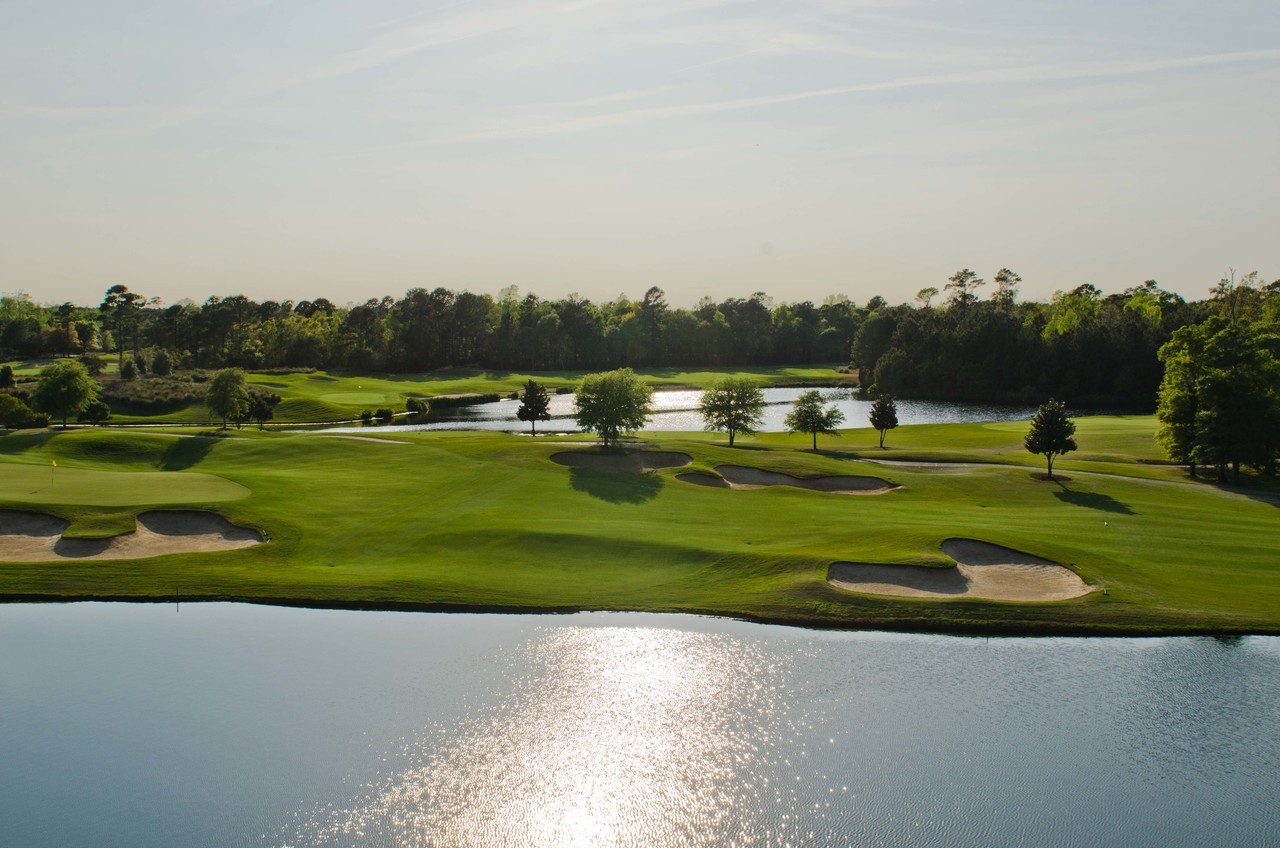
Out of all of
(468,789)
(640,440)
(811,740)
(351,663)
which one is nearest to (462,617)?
(351,663)

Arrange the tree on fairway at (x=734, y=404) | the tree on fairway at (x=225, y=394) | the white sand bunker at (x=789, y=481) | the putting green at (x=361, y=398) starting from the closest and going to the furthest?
1. the white sand bunker at (x=789, y=481)
2. the tree on fairway at (x=734, y=404)
3. the tree on fairway at (x=225, y=394)
4. the putting green at (x=361, y=398)

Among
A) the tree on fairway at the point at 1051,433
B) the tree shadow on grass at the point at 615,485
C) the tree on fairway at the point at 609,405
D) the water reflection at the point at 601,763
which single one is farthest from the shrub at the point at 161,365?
the water reflection at the point at 601,763

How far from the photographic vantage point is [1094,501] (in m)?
44.3

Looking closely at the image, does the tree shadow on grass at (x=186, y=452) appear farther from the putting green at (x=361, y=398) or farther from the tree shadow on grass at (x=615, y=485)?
the putting green at (x=361, y=398)

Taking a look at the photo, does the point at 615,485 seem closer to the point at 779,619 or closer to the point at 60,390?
the point at 779,619

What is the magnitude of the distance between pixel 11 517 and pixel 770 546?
2988cm

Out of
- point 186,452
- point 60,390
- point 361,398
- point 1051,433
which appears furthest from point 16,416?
point 1051,433

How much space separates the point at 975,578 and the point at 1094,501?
16.3m

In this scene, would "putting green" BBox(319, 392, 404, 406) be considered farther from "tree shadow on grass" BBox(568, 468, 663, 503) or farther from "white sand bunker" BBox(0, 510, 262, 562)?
"white sand bunker" BBox(0, 510, 262, 562)

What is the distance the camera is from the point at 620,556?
3391cm

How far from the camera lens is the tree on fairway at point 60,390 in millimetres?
61438

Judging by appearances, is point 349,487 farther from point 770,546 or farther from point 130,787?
Result: point 130,787

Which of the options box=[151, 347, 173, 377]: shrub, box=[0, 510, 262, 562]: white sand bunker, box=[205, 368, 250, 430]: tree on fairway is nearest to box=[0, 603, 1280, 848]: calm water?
box=[0, 510, 262, 562]: white sand bunker

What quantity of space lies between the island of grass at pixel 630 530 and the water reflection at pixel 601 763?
499cm
